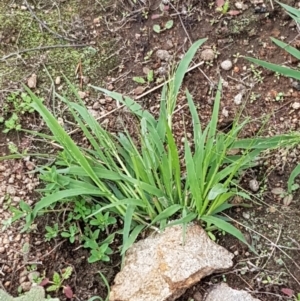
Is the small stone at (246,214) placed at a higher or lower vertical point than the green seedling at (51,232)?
lower

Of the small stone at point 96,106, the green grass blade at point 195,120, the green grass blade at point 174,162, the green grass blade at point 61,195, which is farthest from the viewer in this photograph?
the small stone at point 96,106

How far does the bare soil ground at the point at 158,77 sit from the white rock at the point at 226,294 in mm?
32

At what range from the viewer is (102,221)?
2121 mm

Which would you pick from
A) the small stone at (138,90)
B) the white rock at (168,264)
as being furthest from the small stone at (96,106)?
the white rock at (168,264)

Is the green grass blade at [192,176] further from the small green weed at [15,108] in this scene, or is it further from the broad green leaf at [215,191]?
the small green weed at [15,108]

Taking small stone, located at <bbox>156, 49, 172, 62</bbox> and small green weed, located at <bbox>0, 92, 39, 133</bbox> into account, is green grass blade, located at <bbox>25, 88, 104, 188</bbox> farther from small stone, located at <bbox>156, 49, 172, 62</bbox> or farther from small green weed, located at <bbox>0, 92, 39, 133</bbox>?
small stone, located at <bbox>156, 49, 172, 62</bbox>

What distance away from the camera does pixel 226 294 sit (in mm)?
2045

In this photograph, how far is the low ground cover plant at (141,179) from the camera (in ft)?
6.64

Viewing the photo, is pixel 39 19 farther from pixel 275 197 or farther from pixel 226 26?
pixel 275 197

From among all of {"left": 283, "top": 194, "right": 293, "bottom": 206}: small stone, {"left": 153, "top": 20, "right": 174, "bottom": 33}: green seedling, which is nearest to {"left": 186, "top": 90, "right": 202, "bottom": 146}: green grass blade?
{"left": 283, "top": 194, "right": 293, "bottom": 206}: small stone

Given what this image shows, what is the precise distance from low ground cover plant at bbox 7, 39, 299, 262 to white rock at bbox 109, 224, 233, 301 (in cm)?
6

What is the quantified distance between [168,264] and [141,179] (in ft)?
1.01

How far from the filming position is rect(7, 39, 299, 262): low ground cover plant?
2.03 meters

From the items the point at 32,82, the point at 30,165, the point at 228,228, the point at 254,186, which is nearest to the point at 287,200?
the point at 254,186
